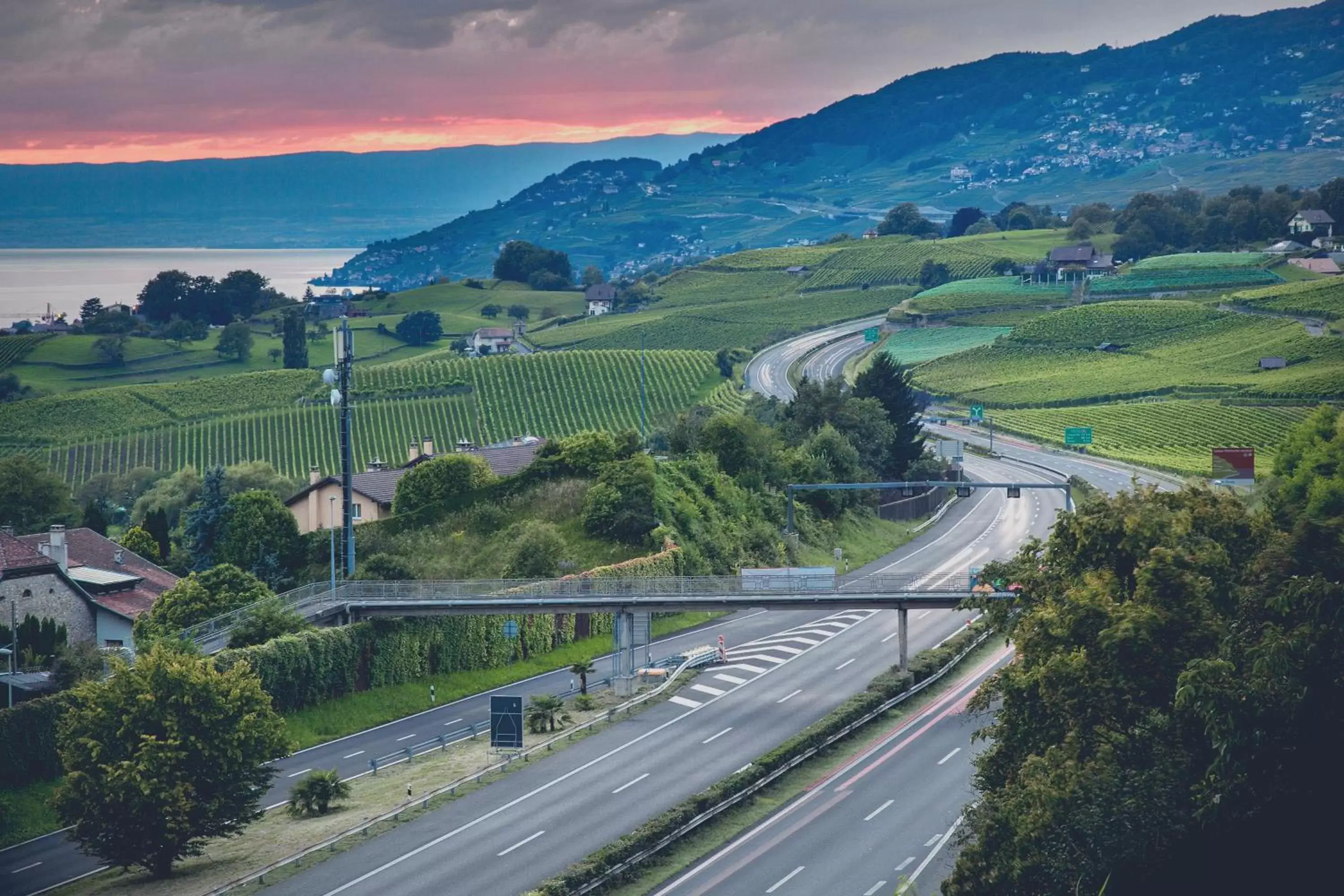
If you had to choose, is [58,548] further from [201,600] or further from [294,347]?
[294,347]

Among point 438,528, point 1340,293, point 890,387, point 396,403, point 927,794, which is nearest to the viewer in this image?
point 927,794

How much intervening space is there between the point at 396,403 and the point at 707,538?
2628 inches

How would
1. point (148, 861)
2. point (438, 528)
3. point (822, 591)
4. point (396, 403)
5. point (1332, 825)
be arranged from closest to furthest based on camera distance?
point (1332, 825) → point (148, 861) → point (822, 591) → point (438, 528) → point (396, 403)

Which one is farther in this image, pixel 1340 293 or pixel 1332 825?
pixel 1340 293

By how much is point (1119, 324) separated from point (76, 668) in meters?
141

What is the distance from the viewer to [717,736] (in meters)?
60.3

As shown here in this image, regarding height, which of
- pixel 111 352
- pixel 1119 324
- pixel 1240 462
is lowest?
pixel 1240 462

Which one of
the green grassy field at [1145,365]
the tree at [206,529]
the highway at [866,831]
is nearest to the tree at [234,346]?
the green grassy field at [1145,365]

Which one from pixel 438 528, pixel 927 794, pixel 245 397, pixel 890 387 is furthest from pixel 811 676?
pixel 245 397

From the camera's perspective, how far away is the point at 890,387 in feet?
401

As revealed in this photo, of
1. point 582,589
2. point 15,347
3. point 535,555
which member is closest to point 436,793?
point 582,589

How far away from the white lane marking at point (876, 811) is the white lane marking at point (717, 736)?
871cm

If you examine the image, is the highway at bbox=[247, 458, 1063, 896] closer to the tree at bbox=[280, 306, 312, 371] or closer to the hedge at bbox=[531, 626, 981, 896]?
the hedge at bbox=[531, 626, 981, 896]

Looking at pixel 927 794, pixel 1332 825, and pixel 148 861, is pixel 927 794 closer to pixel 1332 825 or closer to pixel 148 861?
pixel 1332 825
